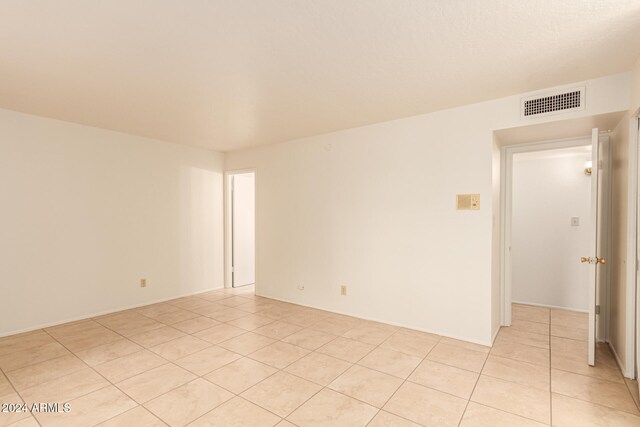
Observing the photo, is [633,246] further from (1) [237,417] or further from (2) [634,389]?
(1) [237,417]

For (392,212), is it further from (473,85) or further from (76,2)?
(76,2)

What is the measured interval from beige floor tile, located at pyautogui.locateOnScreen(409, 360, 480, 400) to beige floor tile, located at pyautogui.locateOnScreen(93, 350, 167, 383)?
7.34 feet

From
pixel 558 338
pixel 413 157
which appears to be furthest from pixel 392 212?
pixel 558 338

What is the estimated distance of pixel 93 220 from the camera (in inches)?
161

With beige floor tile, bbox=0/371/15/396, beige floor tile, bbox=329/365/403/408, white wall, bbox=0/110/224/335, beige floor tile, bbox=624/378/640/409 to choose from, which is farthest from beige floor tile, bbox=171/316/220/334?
beige floor tile, bbox=624/378/640/409

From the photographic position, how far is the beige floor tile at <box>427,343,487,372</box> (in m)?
2.75

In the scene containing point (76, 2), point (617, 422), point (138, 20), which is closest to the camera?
point (76, 2)

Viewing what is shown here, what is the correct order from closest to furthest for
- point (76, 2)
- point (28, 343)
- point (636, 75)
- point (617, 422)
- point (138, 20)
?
point (76, 2) → point (138, 20) → point (617, 422) → point (636, 75) → point (28, 343)

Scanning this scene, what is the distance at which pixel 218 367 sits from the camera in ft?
8.89

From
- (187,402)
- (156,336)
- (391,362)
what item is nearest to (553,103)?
(391,362)

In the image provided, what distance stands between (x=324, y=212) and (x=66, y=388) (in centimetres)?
311

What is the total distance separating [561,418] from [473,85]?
2555mm

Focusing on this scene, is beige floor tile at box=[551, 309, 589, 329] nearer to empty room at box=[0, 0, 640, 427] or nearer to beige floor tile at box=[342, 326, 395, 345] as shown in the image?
empty room at box=[0, 0, 640, 427]

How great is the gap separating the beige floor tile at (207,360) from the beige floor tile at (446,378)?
5.33ft
